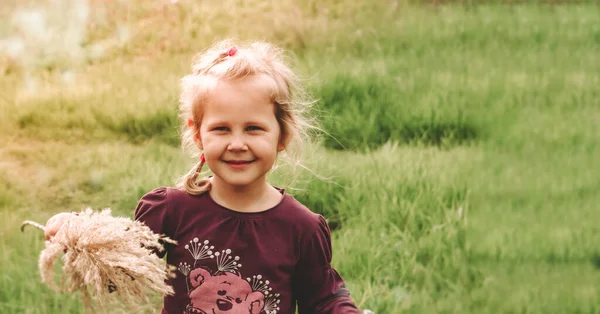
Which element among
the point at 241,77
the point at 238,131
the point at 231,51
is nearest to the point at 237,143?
Answer: the point at 238,131

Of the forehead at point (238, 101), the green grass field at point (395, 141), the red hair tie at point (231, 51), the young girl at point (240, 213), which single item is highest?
the red hair tie at point (231, 51)

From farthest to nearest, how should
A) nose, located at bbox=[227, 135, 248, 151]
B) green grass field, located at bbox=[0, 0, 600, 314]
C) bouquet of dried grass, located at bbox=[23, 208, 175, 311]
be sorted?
green grass field, located at bbox=[0, 0, 600, 314] < nose, located at bbox=[227, 135, 248, 151] < bouquet of dried grass, located at bbox=[23, 208, 175, 311]

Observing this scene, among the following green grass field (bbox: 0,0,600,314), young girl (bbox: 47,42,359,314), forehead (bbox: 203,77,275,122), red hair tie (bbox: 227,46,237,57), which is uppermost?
red hair tie (bbox: 227,46,237,57)

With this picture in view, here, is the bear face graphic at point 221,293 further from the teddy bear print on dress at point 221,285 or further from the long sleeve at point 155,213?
the long sleeve at point 155,213

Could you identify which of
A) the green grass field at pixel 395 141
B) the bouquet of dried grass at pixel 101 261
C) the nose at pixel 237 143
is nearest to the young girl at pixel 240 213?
the nose at pixel 237 143

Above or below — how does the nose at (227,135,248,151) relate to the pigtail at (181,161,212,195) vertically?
above

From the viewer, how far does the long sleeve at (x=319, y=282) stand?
8.43ft

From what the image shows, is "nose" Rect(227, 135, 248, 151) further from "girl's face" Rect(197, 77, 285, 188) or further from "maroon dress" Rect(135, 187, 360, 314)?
"maroon dress" Rect(135, 187, 360, 314)

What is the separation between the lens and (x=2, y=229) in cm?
370

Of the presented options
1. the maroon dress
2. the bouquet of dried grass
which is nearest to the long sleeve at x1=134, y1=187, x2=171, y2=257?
the maroon dress

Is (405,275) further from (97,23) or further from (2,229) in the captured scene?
(97,23)

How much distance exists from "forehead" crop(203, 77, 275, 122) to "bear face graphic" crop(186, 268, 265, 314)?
1.53 feet

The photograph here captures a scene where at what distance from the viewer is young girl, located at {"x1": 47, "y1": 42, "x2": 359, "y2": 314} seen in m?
2.43

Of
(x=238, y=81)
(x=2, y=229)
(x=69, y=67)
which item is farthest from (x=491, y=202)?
(x=69, y=67)
